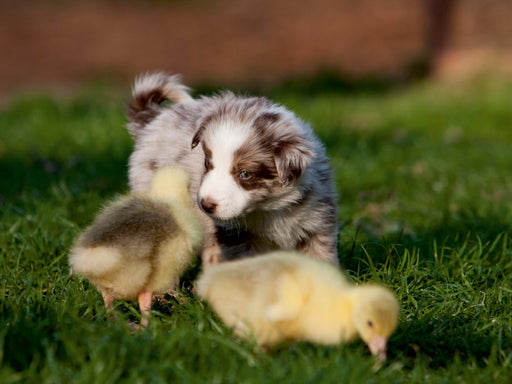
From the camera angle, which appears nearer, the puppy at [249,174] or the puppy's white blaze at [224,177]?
the puppy's white blaze at [224,177]

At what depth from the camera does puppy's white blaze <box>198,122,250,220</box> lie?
11.9ft

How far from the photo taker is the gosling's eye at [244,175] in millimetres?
3775

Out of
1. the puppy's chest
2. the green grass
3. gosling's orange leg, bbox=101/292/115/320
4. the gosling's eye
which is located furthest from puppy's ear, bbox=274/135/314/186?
gosling's orange leg, bbox=101/292/115/320

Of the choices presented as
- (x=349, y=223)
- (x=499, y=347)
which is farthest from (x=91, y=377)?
(x=349, y=223)

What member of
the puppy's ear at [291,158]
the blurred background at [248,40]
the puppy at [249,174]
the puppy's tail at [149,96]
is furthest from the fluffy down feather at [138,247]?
the blurred background at [248,40]

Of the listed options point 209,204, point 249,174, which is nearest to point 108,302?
point 209,204

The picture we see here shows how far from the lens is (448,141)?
8.34m

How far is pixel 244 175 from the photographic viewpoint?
379 cm

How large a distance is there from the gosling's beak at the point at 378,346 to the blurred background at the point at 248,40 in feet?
29.5

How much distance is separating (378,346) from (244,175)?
1.25 meters

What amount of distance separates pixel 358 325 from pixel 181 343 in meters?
0.62

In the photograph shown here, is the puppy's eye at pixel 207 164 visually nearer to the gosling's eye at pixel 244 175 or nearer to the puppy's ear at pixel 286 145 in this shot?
the gosling's eye at pixel 244 175

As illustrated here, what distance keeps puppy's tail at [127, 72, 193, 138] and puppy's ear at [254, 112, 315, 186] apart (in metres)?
0.96

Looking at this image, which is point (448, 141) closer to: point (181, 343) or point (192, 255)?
point (192, 255)
